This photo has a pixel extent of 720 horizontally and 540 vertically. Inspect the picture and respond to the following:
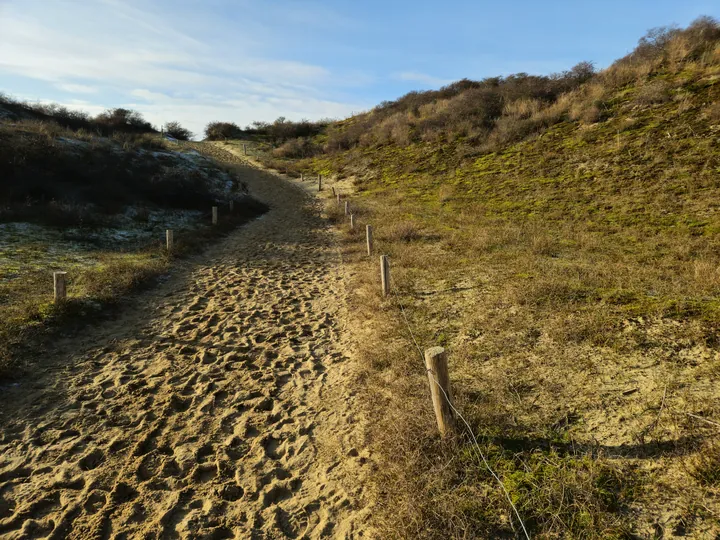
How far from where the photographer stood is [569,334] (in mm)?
5414

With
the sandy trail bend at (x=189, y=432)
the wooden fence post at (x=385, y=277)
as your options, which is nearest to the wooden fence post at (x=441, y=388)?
the sandy trail bend at (x=189, y=432)

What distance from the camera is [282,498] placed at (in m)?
3.71

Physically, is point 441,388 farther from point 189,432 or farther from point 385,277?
point 385,277

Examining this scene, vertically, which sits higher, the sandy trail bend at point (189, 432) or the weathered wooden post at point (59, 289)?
Result: the weathered wooden post at point (59, 289)

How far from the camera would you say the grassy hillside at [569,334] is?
3.09 meters

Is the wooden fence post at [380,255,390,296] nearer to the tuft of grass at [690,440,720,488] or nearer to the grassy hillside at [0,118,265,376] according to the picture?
the tuft of grass at [690,440,720,488]

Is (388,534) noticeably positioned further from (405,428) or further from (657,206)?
(657,206)

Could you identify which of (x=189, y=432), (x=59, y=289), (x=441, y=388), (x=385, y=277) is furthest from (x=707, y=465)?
(x=59, y=289)

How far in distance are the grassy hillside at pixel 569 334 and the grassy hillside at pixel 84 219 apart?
18.4ft

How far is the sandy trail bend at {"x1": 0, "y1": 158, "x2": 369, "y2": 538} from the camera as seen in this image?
348cm

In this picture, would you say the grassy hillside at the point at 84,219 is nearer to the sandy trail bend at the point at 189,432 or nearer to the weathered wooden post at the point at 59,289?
the weathered wooden post at the point at 59,289

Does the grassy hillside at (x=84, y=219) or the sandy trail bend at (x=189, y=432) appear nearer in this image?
the sandy trail bend at (x=189, y=432)

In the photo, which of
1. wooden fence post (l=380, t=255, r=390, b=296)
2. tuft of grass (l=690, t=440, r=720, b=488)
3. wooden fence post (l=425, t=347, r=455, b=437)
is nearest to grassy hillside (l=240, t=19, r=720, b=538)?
tuft of grass (l=690, t=440, r=720, b=488)

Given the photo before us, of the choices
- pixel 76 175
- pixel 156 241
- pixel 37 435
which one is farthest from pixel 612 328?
pixel 76 175
